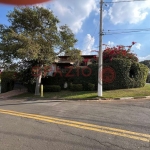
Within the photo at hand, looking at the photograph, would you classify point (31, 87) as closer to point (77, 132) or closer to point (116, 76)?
point (116, 76)

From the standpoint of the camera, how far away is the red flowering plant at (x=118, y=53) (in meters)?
17.9

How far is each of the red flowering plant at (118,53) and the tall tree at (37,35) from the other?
3413 mm

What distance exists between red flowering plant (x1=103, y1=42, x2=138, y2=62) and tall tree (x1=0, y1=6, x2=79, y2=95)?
134 inches

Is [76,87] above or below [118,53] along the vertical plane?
below

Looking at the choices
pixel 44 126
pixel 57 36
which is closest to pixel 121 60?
pixel 57 36

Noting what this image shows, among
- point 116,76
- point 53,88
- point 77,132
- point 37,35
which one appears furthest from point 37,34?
point 77,132

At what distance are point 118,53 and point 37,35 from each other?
7.71m

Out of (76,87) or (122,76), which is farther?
(76,87)

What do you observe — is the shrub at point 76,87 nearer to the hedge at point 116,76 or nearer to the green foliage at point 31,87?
the hedge at point 116,76

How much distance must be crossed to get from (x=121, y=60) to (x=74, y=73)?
15.2 ft

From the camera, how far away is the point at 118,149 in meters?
4.27

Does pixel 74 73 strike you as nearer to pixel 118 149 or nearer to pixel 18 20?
pixel 18 20

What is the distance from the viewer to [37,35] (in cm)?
1622

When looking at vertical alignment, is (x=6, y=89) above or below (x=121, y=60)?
below
